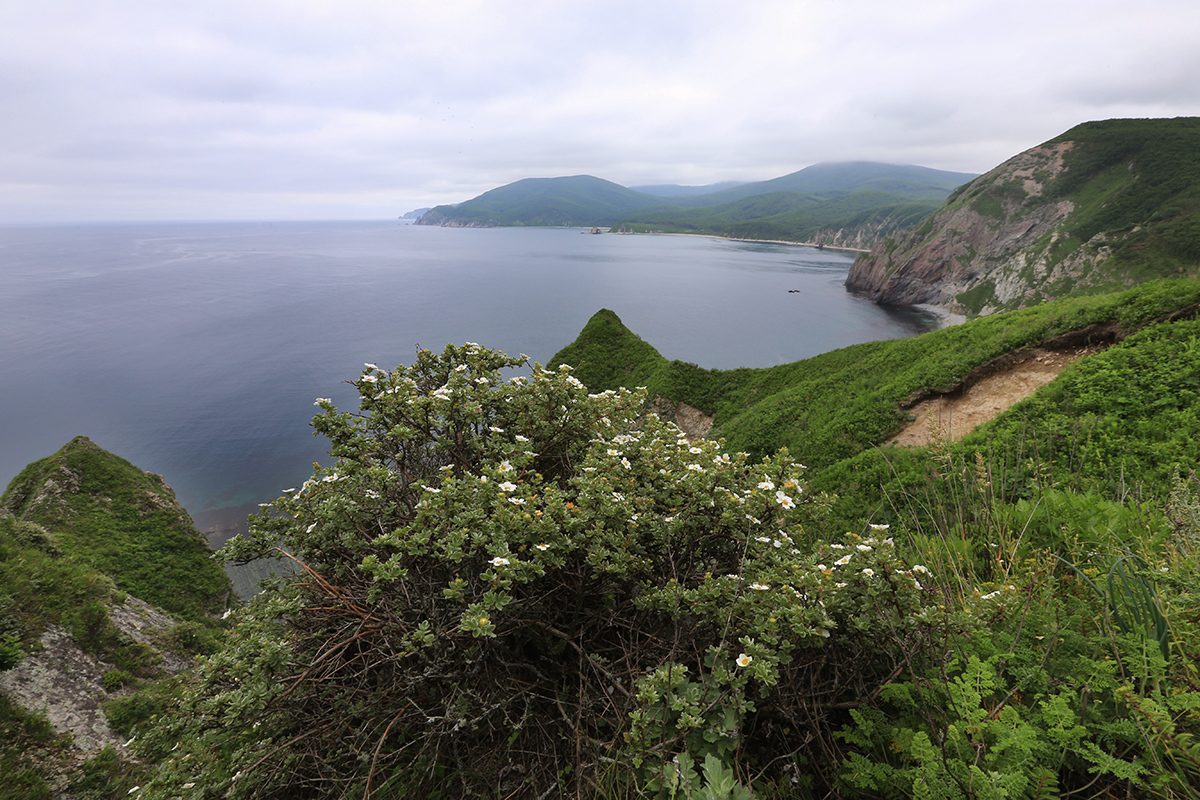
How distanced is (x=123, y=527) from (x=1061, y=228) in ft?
407

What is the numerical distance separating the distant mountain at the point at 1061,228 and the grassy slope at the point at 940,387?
266 feet

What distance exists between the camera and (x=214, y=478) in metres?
37.8

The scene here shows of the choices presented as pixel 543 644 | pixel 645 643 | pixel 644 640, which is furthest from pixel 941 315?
pixel 543 644

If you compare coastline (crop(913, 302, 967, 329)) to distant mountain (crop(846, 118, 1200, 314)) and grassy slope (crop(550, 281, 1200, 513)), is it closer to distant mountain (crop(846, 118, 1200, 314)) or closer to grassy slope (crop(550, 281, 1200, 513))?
distant mountain (crop(846, 118, 1200, 314))

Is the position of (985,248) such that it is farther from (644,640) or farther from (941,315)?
(644,640)

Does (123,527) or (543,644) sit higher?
(543,644)

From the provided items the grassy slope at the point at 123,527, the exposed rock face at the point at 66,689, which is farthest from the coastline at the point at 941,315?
the exposed rock face at the point at 66,689

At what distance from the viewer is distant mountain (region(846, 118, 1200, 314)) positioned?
7056cm

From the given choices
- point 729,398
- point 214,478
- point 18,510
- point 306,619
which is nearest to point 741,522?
point 306,619

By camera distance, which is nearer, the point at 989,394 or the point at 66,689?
the point at 66,689

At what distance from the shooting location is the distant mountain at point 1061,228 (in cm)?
7056

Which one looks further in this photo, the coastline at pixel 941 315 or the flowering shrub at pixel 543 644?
the coastline at pixel 941 315

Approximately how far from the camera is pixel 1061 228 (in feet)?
270

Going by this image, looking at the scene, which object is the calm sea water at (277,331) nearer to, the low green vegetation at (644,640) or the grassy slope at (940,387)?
the low green vegetation at (644,640)
